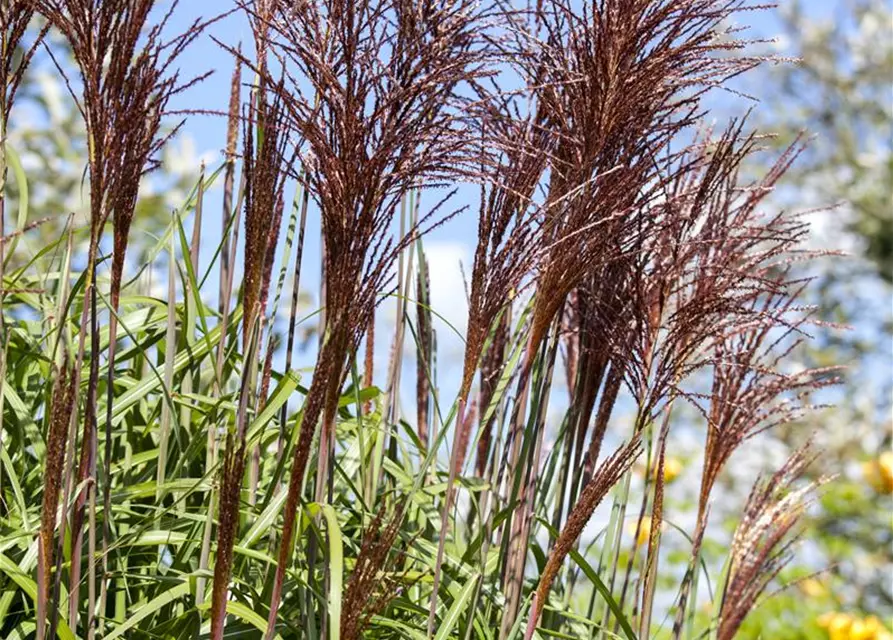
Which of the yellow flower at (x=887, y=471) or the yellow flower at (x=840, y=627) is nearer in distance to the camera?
the yellow flower at (x=840, y=627)

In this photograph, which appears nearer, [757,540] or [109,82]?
[109,82]

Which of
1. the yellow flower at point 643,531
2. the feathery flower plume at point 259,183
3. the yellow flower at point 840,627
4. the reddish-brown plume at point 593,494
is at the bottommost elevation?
the yellow flower at point 840,627

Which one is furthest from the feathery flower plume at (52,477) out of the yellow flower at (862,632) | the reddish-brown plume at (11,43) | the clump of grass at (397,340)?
the yellow flower at (862,632)

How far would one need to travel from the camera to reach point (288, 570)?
5.88 ft

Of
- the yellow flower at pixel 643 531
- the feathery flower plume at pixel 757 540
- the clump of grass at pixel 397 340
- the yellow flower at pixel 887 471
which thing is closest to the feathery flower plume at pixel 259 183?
the clump of grass at pixel 397 340

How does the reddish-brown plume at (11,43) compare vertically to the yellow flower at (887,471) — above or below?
above

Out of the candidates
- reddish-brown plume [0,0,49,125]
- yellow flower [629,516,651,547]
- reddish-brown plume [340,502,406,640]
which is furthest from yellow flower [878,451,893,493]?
reddish-brown plume [0,0,49,125]

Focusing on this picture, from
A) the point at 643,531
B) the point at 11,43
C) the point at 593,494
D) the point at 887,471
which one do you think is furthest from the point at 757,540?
the point at 887,471

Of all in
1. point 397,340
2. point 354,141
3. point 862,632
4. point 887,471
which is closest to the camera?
point 354,141

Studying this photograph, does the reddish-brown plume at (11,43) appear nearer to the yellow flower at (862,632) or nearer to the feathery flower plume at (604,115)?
the feathery flower plume at (604,115)

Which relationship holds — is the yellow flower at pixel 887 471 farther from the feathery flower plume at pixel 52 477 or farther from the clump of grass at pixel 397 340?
the feathery flower plume at pixel 52 477

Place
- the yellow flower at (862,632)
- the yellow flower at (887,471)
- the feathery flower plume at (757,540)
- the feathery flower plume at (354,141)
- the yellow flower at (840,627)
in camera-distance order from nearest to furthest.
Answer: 1. the feathery flower plume at (354,141)
2. the feathery flower plume at (757,540)
3. the yellow flower at (862,632)
4. the yellow flower at (840,627)
5. the yellow flower at (887,471)

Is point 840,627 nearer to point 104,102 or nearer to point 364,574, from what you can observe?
point 364,574

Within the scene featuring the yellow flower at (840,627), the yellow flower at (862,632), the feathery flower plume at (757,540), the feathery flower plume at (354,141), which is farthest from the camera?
the yellow flower at (840,627)
